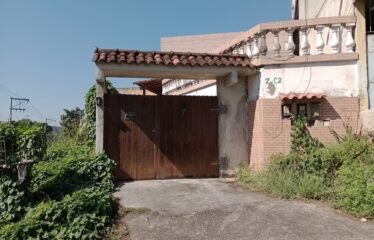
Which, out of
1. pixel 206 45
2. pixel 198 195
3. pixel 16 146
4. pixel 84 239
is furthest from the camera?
pixel 206 45

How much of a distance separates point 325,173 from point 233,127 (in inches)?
110

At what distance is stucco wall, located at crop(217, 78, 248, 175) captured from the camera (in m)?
9.47

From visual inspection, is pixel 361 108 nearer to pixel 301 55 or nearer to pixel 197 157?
pixel 301 55

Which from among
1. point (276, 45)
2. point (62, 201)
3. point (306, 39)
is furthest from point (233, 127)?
point (62, 201)

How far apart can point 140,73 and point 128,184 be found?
8.58ft

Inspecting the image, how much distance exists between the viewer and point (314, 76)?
8359 millimetres

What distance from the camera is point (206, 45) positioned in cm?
2689

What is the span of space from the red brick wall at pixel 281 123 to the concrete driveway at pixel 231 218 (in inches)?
54.8

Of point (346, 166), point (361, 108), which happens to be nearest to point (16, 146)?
point (346, 166)

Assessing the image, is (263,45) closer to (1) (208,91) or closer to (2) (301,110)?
(2) (301,110)

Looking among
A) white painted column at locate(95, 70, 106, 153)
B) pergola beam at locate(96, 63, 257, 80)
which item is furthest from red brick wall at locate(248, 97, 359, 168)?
white painted column at locate(95, 70, 106, 153)

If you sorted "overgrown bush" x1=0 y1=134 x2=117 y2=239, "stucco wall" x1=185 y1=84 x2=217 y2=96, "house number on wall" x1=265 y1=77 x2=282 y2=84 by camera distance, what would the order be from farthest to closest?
"stucco wall" x1=185 y1=84 x2=217 y2=96 → "house number on wall" x1=265 y1=77 x2=282 y2=84 → "overgrown bush" x1=0 y1=134 x2=117 y2=239

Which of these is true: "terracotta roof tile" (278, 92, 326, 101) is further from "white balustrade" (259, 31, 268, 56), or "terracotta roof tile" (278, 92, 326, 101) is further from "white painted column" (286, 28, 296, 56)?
"white balustrade" (259, 31, 268, 56)

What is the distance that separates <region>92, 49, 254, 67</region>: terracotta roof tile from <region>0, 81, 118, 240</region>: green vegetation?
2.14 m
